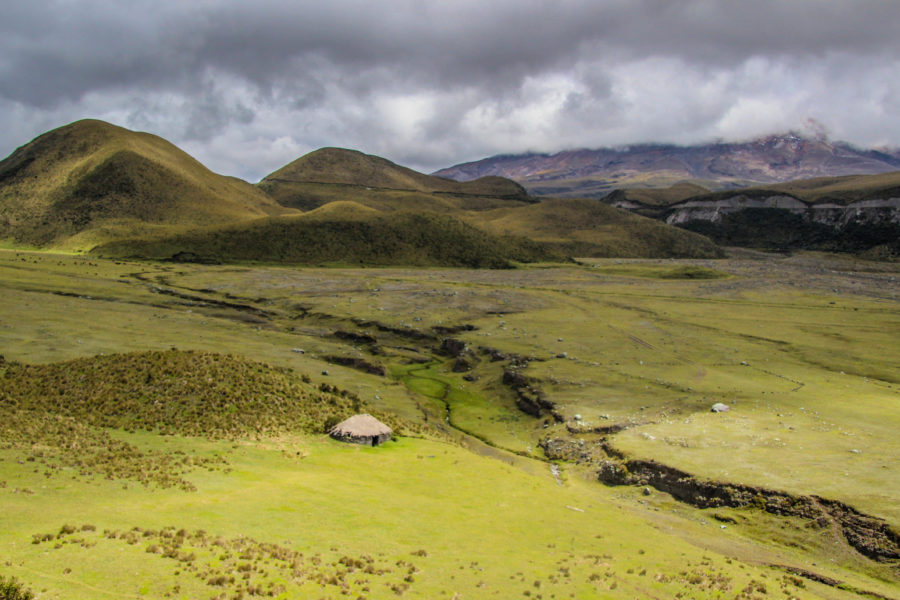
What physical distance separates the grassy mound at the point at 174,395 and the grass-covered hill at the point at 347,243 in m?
122

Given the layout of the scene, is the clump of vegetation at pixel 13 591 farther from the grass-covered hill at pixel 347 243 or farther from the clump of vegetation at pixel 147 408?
the grass-covered hill at pixel 347 243

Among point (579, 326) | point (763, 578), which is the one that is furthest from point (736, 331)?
point (763, 578)

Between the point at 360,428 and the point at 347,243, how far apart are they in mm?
142359

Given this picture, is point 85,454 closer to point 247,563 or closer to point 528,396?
point 247,563

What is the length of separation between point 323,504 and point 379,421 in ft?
40.2

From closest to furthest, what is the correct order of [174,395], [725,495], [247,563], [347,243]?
1. [247,563]
2. [725,495]
3. [174,395]
4. [347,243]

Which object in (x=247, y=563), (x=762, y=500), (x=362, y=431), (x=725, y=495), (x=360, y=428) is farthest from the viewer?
(x=360, y=428)

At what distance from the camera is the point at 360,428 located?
31.7m

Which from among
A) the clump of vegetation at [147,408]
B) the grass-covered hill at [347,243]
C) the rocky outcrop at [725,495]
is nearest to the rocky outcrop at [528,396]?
the rocky outcrop at [725,495]

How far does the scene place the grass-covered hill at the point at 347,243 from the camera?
15500 cm

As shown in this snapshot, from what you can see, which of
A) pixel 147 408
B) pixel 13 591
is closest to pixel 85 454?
pixel 147 408

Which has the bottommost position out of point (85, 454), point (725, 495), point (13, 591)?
point (725, 495)

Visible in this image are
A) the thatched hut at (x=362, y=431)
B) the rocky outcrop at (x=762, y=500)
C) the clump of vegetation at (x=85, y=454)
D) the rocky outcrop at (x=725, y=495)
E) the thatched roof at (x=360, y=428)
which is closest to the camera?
the clump of vegetation at (x=85, y=454)

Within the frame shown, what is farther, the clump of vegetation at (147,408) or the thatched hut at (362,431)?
the thatched hut at (362,431)
